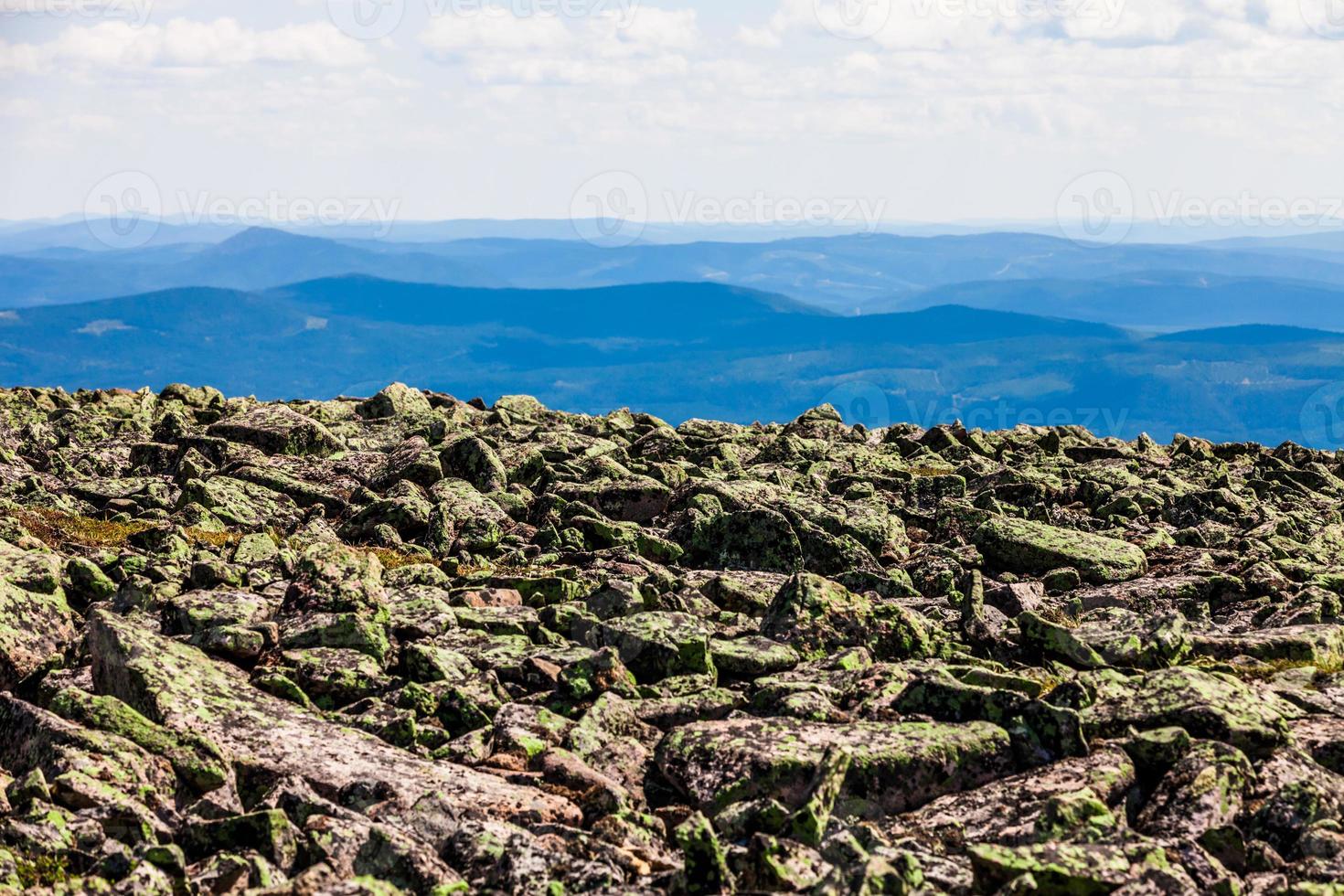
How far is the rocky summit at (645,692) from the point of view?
1188cm

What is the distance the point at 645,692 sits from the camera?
1692 cm

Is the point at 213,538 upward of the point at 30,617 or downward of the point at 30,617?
downward

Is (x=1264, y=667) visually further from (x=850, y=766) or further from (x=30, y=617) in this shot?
(x=30, y=617)

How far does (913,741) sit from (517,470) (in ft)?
68.7

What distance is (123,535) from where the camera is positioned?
26344 millimetres

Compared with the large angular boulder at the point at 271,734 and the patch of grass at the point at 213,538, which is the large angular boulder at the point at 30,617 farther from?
the patch of grass at the point at 213,538

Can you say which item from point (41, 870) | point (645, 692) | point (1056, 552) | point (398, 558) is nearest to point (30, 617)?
point (41, 870)

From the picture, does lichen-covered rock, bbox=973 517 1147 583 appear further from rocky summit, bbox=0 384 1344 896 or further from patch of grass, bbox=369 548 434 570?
patch of grass, bbox=369 548 434 570

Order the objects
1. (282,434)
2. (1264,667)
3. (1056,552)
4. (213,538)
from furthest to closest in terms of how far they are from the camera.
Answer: (282,434) < (1056,552) < (213,538) < (1264,667)

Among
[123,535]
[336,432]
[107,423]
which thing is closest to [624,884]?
[123,535]

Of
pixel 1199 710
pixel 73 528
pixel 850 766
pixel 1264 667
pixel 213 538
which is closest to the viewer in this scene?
pixel 850 766

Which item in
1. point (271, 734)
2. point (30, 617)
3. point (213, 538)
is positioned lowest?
point (213, 538)

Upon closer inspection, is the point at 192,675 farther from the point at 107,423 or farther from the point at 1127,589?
the point at 107,423

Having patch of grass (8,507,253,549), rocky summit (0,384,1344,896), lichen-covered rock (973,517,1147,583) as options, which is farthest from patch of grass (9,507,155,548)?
lichen-covered rock (973,517,1147,583)
